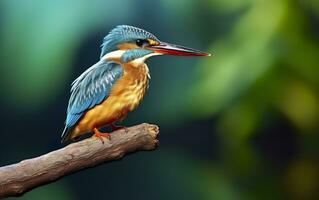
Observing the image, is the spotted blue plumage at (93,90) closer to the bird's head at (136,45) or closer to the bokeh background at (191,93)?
the bird's head at (136,45)

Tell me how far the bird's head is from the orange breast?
3cm

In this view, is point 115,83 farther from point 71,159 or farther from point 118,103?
point 71,159

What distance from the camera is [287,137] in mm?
3197

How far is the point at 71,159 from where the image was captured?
1.42 m

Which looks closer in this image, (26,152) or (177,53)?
(177,53)

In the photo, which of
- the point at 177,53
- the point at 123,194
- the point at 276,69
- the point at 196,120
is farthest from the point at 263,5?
the point at 177,53

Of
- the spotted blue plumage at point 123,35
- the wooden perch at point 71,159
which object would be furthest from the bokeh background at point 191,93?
the wooden perch at point 71,159

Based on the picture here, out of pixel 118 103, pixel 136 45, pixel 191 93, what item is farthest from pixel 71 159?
pixel 191 93

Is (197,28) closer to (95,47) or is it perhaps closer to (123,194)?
(95,47)

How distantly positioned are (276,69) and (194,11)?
380mm

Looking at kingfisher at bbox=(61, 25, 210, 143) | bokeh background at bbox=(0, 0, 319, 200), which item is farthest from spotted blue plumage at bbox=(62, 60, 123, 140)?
bokeh background at bbox=(0, 0, 319, 200)

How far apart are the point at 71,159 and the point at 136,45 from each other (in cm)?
27

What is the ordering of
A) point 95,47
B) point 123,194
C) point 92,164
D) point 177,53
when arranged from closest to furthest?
point 92,164 < point 177,53 < point 95,47 < point 123,194

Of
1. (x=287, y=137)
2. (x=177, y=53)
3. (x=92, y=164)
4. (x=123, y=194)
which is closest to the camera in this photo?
(x=92, y=164)
